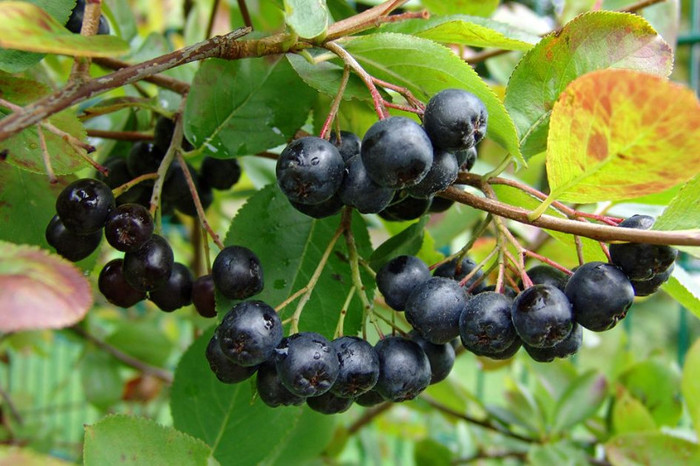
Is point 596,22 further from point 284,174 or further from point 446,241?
point 446,241

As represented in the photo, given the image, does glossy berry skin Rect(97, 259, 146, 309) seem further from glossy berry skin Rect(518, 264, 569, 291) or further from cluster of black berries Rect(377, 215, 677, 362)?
glossy berry skin Rect(518, 264, 569, 291)

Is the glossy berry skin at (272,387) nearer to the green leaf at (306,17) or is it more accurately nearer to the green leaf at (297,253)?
the green leaf at (297,253)

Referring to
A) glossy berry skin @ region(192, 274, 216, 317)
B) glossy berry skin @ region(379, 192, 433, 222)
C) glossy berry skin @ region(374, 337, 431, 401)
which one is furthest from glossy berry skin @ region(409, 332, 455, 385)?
glossy berry skin @ region(192, 274, 216, 317)

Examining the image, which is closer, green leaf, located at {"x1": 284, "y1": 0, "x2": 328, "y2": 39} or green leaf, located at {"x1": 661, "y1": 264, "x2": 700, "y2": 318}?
green leaf, located at {"x1": 284, "y1": 0, "x2": 328, "y2": 39}

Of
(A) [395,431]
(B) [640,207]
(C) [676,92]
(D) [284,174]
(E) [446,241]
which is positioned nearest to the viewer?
(C) [676,92]

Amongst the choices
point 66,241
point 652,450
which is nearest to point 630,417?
point 652,450

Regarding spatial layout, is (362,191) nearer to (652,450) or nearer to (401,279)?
(401,279)

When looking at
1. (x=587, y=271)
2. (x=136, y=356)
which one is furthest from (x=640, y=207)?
(x=136, y=356)

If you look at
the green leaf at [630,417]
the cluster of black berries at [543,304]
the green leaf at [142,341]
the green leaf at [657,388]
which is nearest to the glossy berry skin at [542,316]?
the cluster of black berries at [543,304]
